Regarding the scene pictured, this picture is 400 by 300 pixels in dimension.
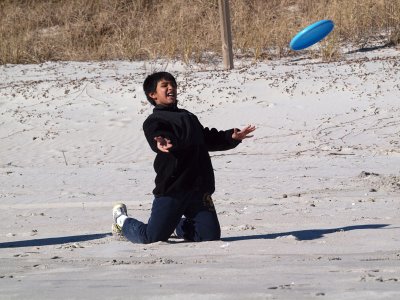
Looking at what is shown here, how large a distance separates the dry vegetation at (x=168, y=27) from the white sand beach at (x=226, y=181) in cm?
65

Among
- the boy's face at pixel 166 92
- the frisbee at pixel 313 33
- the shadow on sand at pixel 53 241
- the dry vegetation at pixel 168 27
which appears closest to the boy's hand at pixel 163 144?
the boy's face at pixel 166 92

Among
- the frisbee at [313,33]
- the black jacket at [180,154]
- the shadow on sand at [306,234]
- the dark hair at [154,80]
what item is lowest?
the shadow on sand at [306,234]

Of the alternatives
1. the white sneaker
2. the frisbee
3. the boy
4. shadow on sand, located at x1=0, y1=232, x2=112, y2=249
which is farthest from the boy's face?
the frisbee

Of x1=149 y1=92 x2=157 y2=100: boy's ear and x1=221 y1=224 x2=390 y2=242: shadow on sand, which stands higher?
x1=149 y1=92 x2=157 y2=100: boy's ear

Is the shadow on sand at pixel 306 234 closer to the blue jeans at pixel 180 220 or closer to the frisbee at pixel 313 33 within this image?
the blue jeans at pixel 180 220

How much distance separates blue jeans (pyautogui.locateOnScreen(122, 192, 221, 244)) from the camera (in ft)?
18.6

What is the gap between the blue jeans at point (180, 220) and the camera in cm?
567

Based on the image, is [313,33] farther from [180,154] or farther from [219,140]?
[180,154]

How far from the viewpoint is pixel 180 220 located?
19.2 ft

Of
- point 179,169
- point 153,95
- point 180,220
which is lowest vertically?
point 180,220

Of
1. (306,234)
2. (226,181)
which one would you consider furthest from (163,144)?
(226,181)

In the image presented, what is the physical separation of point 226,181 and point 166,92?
3174 millimetres

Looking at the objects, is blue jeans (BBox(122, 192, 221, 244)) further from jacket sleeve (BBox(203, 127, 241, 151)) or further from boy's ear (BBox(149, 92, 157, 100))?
boy's ear (BBox(149, 92, 157, 100))

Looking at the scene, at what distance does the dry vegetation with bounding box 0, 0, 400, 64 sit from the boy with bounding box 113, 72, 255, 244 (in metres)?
8.83
